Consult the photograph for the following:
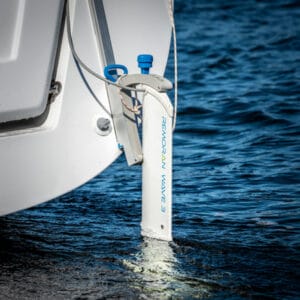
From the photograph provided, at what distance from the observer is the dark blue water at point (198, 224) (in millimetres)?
5109

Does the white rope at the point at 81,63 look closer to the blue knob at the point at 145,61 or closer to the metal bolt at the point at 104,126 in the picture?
the blue knob at the point at 145,61

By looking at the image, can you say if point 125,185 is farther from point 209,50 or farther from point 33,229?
point 209,50

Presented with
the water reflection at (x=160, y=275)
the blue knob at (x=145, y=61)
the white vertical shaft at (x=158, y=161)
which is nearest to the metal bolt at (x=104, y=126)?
the white vertical shaft at (x=158, y=161)

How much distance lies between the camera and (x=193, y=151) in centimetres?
859

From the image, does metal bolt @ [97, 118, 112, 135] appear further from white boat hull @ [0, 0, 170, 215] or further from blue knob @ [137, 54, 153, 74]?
blue knob @ [137, 54, 153, 74]

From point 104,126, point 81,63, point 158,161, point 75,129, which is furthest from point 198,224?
point 81,63

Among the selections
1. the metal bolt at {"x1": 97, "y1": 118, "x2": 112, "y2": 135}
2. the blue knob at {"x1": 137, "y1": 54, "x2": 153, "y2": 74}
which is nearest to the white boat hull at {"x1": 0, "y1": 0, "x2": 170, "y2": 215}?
the metal bolt at {"x1": 97, "y1": 118, "x2": 112, "y2": 135}

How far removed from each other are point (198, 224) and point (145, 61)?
1.48m

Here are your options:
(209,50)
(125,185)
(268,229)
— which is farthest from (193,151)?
(209,50)

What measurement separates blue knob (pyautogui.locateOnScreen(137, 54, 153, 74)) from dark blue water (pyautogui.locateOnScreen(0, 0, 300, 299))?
3.72 feet

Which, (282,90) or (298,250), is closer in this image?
(298,250)

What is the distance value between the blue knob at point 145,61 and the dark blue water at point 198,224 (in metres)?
1.13

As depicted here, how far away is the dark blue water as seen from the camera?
16.8ft

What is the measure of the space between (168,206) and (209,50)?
8.43 m
